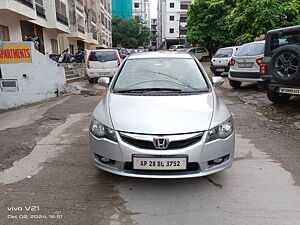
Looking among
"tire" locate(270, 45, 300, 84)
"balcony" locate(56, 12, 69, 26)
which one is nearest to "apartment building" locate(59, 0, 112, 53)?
"balcony" locate(56, 12, 69, 26)

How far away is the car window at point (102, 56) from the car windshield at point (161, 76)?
8.03m

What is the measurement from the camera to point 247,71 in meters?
8.71

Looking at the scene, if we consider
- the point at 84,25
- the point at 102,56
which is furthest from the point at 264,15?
Answer: the point at 84,25

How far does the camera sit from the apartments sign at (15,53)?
838cm

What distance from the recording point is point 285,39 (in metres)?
6.02

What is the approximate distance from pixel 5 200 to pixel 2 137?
8.67ft

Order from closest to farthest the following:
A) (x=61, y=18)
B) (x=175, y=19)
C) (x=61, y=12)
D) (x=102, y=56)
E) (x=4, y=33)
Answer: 1. (x=102, y=56)
2. (x=4, y=33)
3. (x=61, y=18)
4. (x=61, y=12)
5. (x=175, y=19)

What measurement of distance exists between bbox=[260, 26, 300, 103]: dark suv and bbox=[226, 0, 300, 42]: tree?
8074mm

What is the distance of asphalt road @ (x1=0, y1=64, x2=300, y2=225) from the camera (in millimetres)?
2455

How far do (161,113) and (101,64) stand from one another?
957cm

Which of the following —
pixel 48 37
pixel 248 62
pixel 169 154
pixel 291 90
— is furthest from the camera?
pixel 48 37

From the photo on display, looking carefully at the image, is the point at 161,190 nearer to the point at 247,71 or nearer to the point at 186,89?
the point at 186,89

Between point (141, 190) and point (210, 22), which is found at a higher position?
point (210, 22)

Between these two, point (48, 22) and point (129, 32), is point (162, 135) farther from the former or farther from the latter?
point (129, 32)
